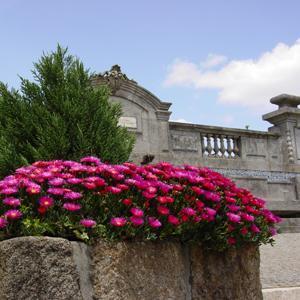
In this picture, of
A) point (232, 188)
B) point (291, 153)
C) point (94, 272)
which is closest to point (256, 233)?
point (232, 188)

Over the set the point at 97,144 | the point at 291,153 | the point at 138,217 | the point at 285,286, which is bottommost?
the point at 285,286

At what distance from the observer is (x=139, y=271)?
380 centimetres

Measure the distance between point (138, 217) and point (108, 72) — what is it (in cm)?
1115

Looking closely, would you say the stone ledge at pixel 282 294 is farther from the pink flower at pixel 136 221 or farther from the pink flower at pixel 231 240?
the pink flower at pixel 136 221

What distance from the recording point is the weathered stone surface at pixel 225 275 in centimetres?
438

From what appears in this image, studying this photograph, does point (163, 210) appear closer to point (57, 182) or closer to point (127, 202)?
point (127, 202)

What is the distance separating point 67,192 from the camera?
391 centimetres

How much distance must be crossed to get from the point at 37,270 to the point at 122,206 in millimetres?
908

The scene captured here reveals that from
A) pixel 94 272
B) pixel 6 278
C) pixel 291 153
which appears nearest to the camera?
pixel 6 278

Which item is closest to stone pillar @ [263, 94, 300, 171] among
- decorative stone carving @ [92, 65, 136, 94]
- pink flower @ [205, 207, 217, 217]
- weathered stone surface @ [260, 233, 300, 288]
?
decorative stone carving @ [92, 65, 136, 94]

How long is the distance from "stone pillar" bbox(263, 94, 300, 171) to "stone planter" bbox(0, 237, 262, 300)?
13.3 meters

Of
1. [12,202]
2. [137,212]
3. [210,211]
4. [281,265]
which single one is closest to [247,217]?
[210,211]

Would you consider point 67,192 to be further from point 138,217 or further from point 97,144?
point 97,144

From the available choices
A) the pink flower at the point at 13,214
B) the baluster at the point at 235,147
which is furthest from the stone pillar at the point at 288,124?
the pink flower at the point at 13,214
